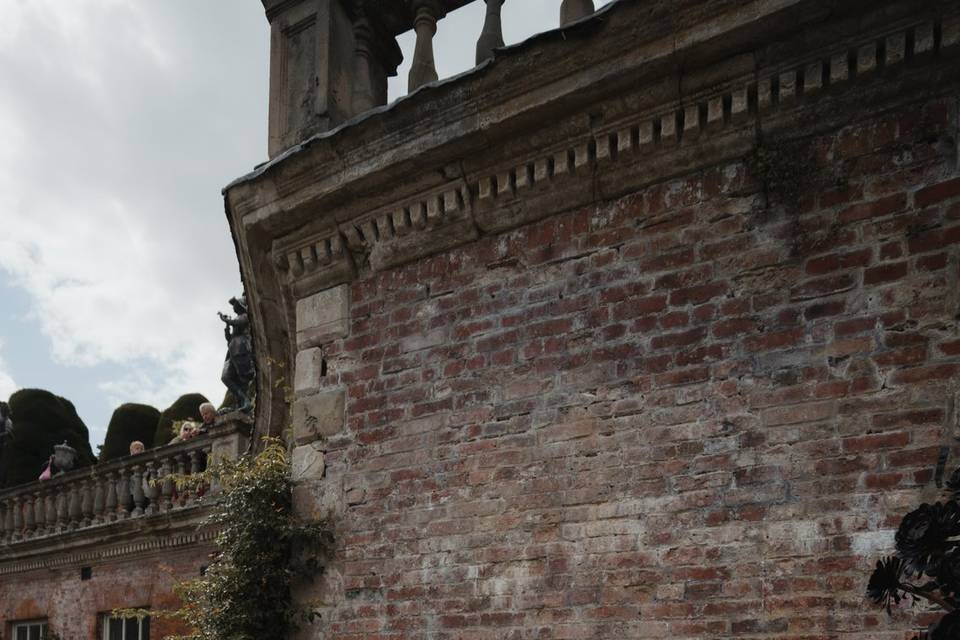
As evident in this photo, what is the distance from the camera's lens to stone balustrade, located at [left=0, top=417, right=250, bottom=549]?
11.4 meters

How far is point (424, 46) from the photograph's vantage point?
6.41 m

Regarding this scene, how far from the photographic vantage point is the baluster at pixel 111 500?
12.6 metres

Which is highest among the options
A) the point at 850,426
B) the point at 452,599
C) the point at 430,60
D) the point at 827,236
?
the point at 430,60

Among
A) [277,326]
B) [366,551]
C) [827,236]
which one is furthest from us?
[277,326]

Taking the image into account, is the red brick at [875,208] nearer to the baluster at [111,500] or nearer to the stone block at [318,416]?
the stone block at [318,416]

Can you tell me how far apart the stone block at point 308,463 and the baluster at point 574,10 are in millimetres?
2810

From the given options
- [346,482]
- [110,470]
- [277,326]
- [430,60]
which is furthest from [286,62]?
[110,470]

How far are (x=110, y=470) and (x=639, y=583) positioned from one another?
393 inches

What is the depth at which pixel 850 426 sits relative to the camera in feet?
13.4

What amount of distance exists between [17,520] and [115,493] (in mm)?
2671

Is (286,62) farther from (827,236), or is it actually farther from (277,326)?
(827,236)

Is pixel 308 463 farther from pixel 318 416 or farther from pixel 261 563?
pixel 261 563

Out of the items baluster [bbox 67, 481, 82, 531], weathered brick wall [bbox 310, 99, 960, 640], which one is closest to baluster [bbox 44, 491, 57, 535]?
baluster [bbox 67, 481, 82, 531]

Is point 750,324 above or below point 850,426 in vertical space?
above
